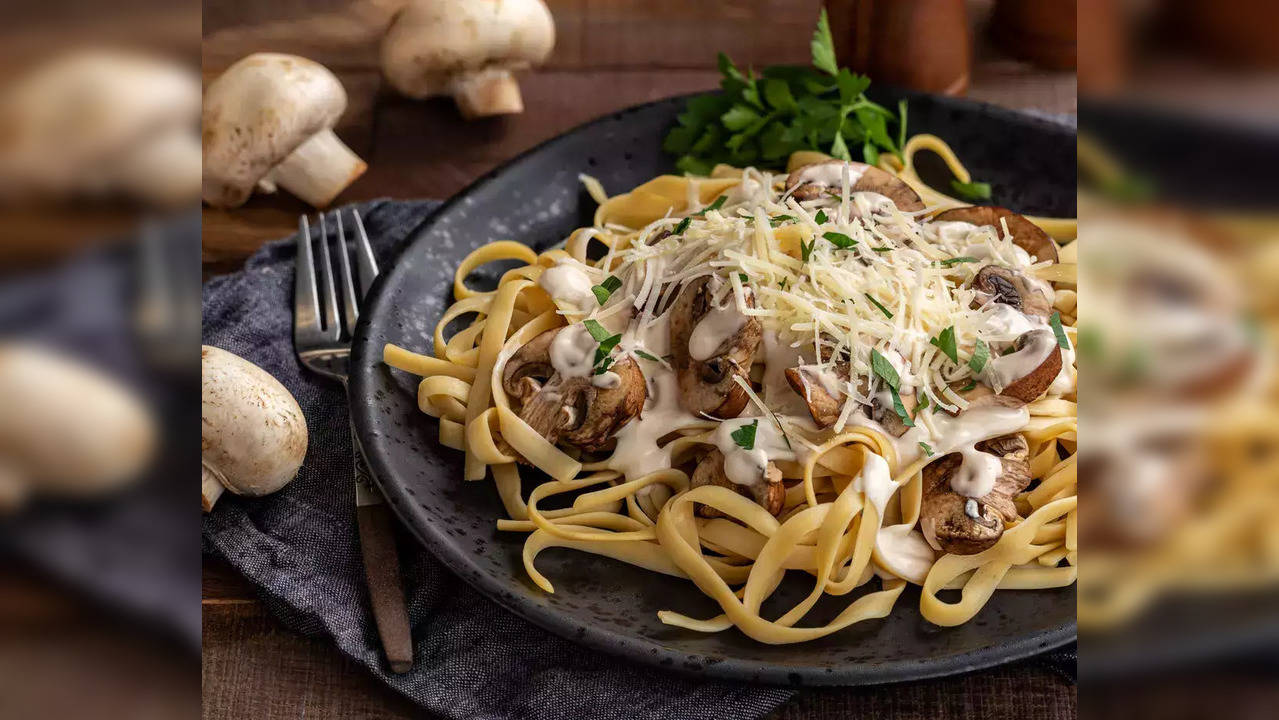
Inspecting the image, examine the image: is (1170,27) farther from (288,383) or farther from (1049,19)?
(1049,19)

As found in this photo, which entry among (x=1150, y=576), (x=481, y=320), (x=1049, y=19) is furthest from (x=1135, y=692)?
(x=1049, y=19)

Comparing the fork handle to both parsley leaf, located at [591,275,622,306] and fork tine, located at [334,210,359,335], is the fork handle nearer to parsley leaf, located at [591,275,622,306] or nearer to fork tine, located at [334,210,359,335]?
fork tine, located at [334,210,359,335]

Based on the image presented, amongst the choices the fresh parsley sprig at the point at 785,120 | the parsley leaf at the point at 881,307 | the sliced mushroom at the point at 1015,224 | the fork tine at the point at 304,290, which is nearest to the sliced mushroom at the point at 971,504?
the parsley leaf at the point at 881,307

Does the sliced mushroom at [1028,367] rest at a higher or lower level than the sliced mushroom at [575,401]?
higher

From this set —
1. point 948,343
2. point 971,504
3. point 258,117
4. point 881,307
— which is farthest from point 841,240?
point 258,117

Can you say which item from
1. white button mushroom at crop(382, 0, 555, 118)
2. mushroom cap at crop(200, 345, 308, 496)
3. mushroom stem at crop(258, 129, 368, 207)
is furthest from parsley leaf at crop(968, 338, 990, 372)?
mushroom stem at crop(258, 129, 368, 207)

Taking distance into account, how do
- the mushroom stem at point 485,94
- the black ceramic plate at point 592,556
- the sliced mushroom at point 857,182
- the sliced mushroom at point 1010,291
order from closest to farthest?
the black ceramic plate at point 592,556
the sliced mushroom at point 1010,291
the sliced mushroom at point 857,182
the mushroom stem at point 485,94

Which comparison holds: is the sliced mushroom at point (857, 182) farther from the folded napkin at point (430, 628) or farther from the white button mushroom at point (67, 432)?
the white button mushroom at point (67, 432)
